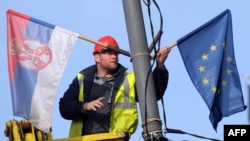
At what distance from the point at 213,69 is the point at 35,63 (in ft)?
7.41

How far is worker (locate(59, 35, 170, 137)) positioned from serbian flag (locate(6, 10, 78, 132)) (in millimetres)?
472

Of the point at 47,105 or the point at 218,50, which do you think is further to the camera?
the point at 218,50

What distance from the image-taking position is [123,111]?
9.50m

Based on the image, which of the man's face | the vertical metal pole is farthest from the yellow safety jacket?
the vertical metal pole

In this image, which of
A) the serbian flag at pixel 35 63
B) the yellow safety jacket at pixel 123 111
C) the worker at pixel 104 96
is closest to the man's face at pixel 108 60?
the worker at pixel 104 96

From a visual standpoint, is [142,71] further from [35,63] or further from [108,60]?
[108,60]

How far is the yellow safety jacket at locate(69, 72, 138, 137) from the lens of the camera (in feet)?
30.8

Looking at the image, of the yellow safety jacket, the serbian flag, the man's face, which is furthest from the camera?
the man's face

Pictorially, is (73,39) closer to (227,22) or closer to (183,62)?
(183,62)

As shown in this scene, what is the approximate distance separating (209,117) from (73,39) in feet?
6.57

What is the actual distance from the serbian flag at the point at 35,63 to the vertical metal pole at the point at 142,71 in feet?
4.33

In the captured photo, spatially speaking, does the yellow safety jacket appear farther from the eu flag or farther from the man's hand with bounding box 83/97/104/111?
the eu flag

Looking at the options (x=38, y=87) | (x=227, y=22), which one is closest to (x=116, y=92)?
(x=38, y=87)

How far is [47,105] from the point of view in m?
8.77
